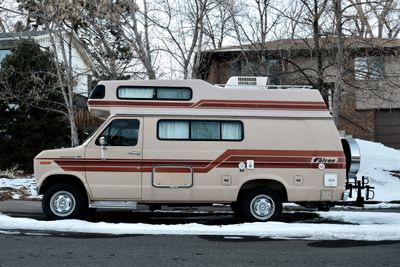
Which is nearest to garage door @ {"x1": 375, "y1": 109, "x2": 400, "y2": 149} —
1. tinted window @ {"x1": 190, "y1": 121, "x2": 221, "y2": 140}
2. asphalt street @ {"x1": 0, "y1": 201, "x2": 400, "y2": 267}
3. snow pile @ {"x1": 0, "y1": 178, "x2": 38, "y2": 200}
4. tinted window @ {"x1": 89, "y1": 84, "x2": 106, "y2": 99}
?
snow pile @ {"x1": 0, "y1": 178, "x2": 38, "y2": 200}

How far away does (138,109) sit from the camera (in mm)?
10039

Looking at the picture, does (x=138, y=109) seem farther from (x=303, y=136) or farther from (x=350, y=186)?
(x=350, y=186)

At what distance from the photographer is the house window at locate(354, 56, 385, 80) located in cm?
1903

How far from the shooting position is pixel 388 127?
27484mm

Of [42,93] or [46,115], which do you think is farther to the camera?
[46,115]

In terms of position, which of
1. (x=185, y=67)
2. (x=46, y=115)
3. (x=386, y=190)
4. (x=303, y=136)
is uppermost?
(x=185, y=67)

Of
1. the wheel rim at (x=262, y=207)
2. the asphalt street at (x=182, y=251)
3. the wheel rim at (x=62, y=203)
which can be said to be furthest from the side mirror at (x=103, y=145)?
the wheel rim at (x=262, y=207)

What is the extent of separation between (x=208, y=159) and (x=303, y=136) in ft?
6.31

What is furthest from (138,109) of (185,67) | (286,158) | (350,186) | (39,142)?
(39,142)

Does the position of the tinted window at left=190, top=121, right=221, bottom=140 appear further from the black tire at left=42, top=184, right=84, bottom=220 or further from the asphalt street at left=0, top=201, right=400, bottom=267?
the black tire at left=42, top=184, right=84, bottom=220

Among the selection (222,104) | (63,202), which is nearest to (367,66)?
(222,104)

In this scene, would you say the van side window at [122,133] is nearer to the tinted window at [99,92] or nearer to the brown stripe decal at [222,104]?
the brown stripe decal at [222,104]

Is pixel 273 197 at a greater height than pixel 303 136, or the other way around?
pixel 303 136

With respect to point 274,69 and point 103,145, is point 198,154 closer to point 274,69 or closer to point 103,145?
point 103,145
